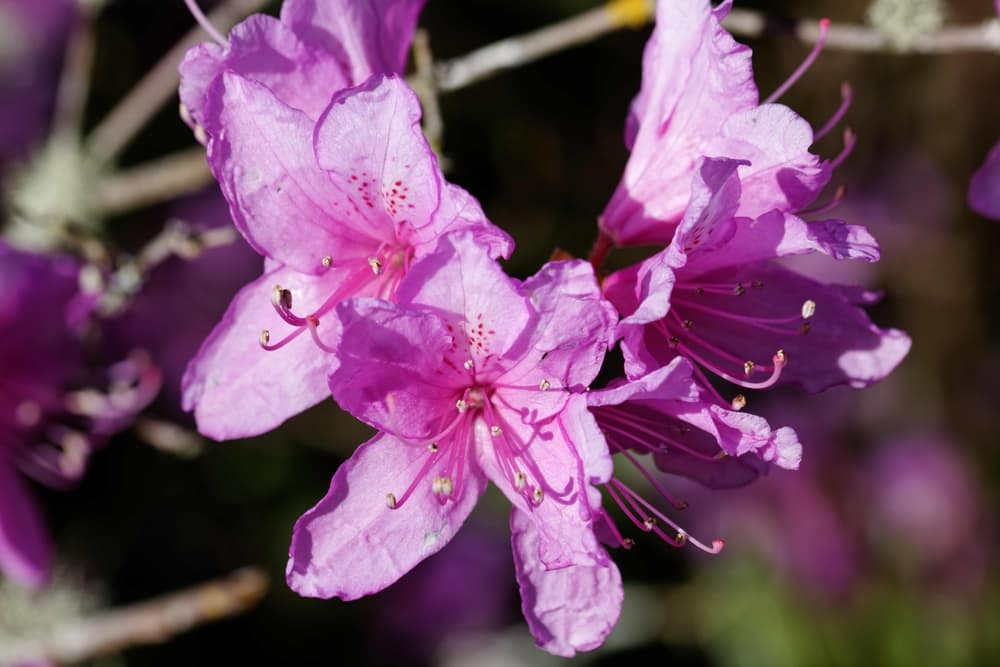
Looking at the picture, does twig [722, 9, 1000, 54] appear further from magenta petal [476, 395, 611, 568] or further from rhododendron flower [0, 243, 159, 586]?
rhododendron flower [0, 243, 159, 586]

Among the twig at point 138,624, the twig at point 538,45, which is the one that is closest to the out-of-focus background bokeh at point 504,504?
the twig at point 138,624

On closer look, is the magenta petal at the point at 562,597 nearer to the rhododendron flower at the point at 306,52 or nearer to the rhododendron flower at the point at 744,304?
the rhododendron flower at the point at 744,304

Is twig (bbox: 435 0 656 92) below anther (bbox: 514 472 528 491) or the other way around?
the other way around

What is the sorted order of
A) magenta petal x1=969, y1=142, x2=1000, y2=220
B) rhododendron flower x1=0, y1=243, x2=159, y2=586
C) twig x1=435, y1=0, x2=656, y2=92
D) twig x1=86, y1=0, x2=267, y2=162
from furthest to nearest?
1. twig x1=86, y1=0, x2=267, y2=162
2. rhododendron flower x1=0, y1=243, x2=159, y2=586
3. twig x1=435, y1=0, x2=656, y2=92
4. magenta petal x1=969, y1=142, x2=1000, y2=220

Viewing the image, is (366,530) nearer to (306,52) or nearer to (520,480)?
(520,480)

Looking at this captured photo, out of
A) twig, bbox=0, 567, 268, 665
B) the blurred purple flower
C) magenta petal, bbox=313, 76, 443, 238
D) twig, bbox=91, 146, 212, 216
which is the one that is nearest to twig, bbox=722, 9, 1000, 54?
magenta petal, bbox=313, 76, 443, 238

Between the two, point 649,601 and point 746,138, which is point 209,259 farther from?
point 746,138
